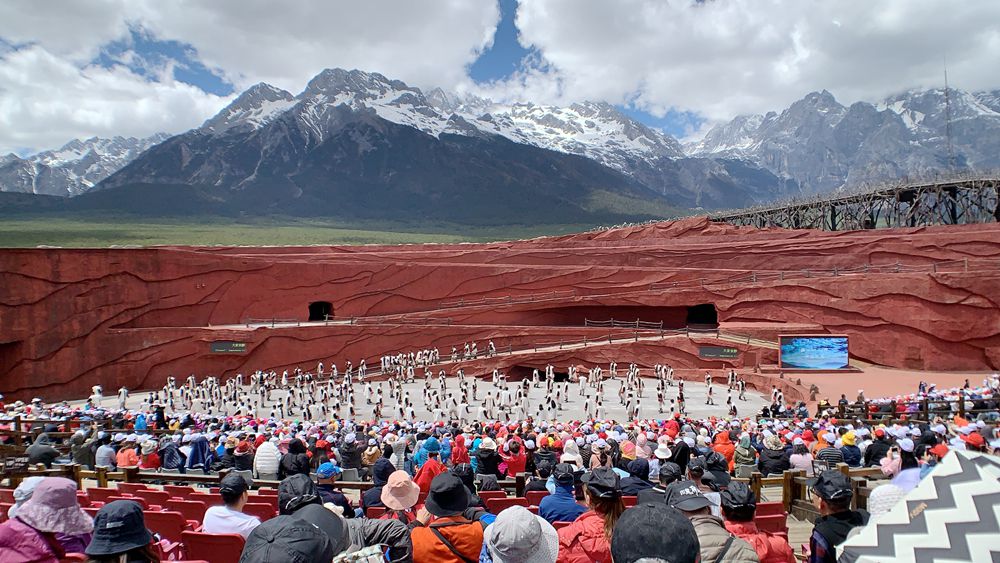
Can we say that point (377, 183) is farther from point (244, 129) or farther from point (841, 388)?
point (841, 388)

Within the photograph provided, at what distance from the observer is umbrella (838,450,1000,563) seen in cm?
230

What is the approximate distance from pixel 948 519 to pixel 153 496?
7754 millimetres

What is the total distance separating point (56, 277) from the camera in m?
32.4

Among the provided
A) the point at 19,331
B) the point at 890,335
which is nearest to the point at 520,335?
the point at 890,335

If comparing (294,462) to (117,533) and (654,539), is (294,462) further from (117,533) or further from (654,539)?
(654,539)

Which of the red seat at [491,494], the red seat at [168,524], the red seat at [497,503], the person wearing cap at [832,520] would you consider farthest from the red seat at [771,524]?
the red seat at [168,524]

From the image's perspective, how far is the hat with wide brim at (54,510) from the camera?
4062 millimetres

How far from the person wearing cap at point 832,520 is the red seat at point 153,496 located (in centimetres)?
659

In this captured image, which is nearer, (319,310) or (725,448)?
(725,448)

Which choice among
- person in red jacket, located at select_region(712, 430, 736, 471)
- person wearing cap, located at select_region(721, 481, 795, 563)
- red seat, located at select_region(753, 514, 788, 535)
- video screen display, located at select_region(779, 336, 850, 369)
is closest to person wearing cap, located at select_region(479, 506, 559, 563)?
person wearing cap, located at select_region(721, 481, 795, 563)

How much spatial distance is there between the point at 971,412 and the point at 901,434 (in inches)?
255

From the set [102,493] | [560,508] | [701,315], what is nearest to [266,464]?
[102,493]

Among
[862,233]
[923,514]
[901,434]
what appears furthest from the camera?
[862,233]

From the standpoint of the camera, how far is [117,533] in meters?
3.81
